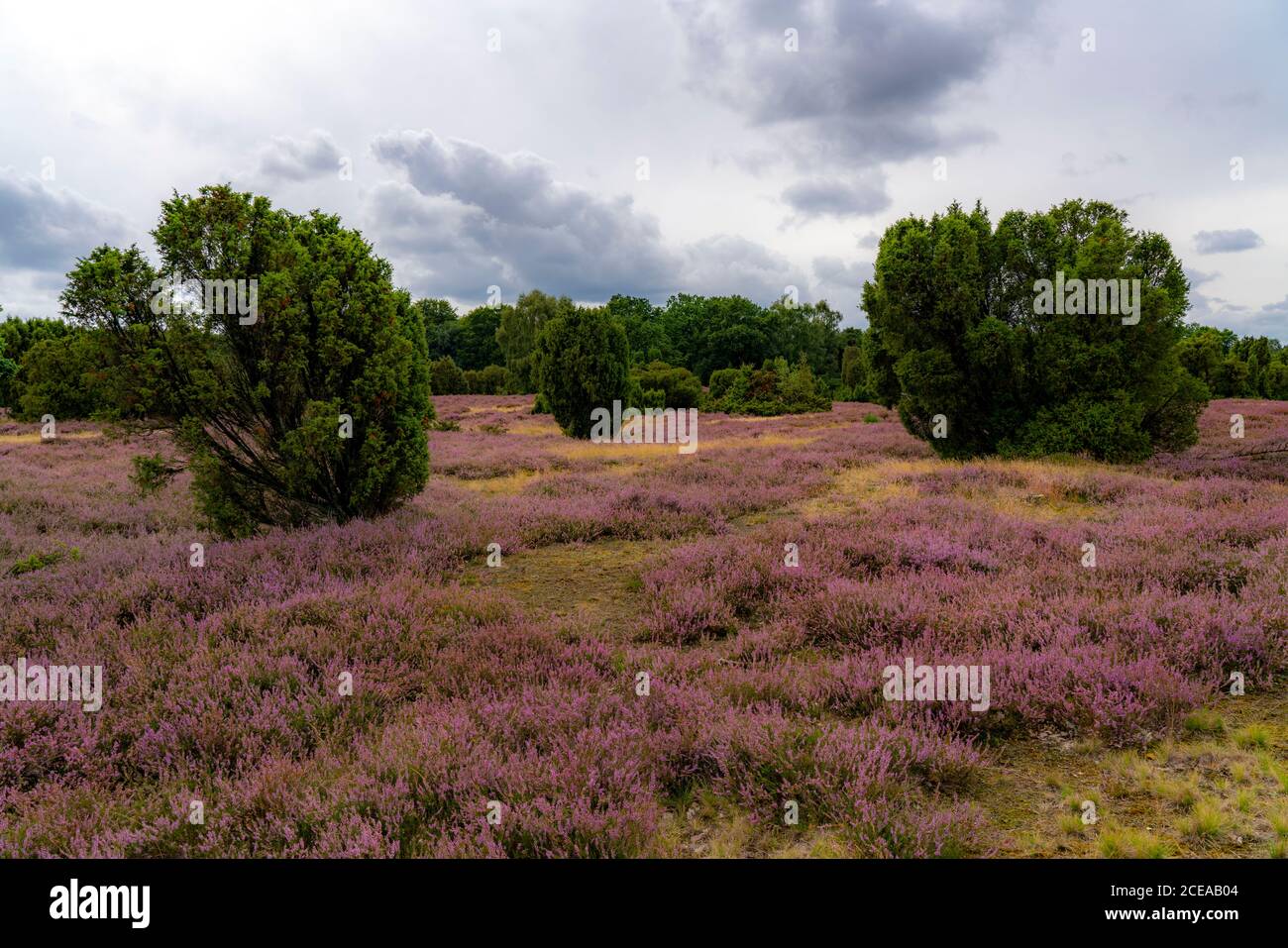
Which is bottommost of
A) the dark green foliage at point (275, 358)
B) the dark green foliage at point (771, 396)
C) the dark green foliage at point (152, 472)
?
the dark green foliage at point (152, 472)

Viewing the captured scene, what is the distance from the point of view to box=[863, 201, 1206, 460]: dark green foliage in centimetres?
1426

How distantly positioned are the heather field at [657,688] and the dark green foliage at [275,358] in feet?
2.65

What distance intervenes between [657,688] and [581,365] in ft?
71.4

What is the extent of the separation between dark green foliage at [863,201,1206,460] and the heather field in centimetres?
621

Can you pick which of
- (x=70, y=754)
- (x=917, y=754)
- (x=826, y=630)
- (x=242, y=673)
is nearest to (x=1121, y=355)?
(x=826, y=630)

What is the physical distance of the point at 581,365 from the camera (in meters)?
25.0

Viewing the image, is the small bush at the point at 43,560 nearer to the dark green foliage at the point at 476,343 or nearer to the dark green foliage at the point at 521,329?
the dark green foliage at the point at 521,329

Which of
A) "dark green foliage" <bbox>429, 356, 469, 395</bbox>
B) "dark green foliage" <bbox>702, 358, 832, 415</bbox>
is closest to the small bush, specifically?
"dark green foliage" <bbox>702, 358, 832, 415</bbox>

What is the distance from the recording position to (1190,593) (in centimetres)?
525

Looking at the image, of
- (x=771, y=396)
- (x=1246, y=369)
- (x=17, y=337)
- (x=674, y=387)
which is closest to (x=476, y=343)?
(x=17, y=337)

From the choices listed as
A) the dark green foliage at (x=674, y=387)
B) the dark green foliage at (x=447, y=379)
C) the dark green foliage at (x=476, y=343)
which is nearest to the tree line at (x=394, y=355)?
the dark green foliage at (x=674, y=387)

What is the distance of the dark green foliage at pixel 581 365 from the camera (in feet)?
82.5

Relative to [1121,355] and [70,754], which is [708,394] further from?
[70,754]
